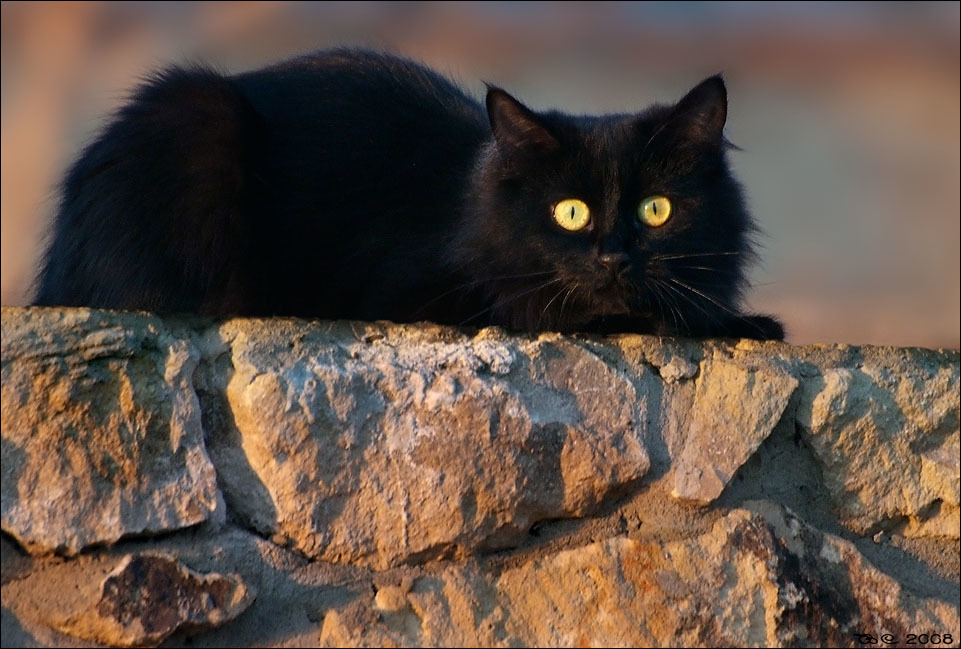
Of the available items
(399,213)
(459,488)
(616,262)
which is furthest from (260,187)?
(459,488)

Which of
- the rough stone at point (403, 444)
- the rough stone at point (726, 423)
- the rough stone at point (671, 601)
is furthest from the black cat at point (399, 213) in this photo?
the rough stone at point (671, 601)

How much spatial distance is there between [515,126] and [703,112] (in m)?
0.44

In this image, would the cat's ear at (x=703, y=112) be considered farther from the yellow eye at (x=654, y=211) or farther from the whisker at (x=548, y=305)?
the whisker at (x=548, y=305)

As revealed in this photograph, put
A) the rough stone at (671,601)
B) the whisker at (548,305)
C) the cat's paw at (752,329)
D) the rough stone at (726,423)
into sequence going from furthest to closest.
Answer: the cat's paw at (752,329), the whisker at (548,305), the rough stone at (726,423), the rough stone at (671,601)

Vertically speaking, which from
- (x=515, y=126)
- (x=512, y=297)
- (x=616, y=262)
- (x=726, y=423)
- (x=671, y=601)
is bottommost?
(x=671, y=601)

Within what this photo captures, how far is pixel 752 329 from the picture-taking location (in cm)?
259

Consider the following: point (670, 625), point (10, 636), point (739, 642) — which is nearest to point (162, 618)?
point (10, 636)

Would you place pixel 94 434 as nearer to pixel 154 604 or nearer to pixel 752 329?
pixel 154 604

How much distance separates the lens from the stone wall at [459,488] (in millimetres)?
1762

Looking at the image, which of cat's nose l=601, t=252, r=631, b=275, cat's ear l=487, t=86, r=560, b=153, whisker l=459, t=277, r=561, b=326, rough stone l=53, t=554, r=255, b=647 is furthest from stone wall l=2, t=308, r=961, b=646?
cat's ear l=487, t=86, r=560, b=153

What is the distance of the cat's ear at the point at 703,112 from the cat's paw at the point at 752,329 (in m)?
0.43

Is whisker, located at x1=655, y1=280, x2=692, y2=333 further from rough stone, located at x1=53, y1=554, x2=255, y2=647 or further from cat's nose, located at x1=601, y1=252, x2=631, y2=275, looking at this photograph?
rough stone, located at x1=53, y1=554, x2=255, y2=647

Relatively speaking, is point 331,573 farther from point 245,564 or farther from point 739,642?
point 739,642

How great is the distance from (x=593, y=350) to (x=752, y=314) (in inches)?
28.6
